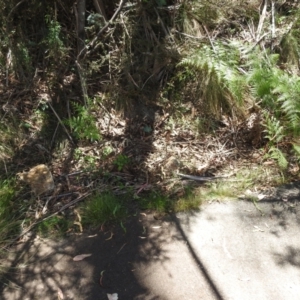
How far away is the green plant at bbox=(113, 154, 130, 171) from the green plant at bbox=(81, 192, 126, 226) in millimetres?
489

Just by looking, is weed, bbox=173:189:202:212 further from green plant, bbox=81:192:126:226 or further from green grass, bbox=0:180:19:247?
green grass, bbox=0:180:19:247

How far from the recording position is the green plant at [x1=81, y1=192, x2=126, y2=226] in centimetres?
365

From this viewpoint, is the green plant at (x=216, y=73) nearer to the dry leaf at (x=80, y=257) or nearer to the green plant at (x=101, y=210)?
the green plant at (x=101, y=210)

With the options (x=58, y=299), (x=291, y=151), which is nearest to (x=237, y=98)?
(x=291, y=151)

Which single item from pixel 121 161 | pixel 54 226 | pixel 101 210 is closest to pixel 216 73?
pixel 121 161

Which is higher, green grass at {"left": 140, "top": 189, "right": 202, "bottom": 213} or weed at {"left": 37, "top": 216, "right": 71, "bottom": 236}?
green grass at {"left": 140, "top": 189, "right": 202, "bottom": 213}

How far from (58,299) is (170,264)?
1.03 meters

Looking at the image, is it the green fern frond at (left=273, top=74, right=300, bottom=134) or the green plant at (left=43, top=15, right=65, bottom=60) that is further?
the green plant at (left=43, top=15, right=65, bottom=60)

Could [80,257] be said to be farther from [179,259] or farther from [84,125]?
[84,125]

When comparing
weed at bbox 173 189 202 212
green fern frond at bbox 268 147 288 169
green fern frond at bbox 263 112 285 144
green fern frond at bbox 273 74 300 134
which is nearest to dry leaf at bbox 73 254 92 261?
weed at bbox 173 189 202 212

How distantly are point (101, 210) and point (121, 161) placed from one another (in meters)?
0.74

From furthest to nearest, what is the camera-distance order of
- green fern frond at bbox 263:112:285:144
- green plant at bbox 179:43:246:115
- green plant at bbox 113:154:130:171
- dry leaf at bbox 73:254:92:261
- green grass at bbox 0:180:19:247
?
green plant at bbox 179:43:246:115
green plant at bbox 113:154:130:171
green fern frond at bbox 263:112:285:144
green grass at bbox 0:180:19:247
dry leaf at bbox 73:254:92:261

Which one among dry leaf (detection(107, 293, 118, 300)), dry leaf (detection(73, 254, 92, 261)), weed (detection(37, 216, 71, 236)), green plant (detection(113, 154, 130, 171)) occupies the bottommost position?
dry leaf (detection(107, 293, 118, 300))

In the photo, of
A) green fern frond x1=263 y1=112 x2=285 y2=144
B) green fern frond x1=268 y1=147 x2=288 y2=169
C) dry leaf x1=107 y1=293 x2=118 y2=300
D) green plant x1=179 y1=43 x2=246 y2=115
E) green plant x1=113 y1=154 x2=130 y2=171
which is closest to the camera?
dry leaf x1=107 y1=293 x2=118 y2=300
